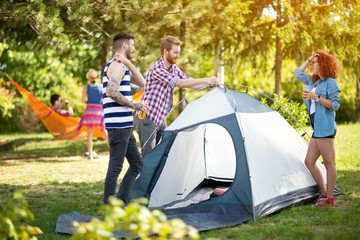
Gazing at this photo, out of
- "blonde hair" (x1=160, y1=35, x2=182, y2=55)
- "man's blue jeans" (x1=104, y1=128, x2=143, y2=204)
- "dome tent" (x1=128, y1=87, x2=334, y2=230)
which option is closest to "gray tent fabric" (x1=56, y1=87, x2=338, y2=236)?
"dome tent" (x1=128, y1=87, x2=334, y2=230)

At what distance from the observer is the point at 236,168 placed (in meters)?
3.47

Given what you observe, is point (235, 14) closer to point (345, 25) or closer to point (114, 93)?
point (345, 25)

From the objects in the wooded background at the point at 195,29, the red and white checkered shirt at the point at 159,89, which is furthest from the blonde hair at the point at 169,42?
the wooded background at the point at 195,29

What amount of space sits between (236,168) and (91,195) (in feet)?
5.63

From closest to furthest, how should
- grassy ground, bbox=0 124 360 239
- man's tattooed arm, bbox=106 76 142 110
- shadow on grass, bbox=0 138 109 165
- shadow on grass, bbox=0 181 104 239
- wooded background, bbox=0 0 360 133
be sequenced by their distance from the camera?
1. grassy ground, bbox=0 124 360 239
2. man's tattooed arm, bbox=106 76 142 110
3. shadow on grass, bbox=0 181 104 239
4. wooded background, bbox=0 0 360 133
5. shadow on grass, bbox=0 138 109 165

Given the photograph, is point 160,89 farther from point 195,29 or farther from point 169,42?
point 195,29

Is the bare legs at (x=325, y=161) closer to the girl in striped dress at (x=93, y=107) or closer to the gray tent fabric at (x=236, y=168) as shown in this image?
the gray tent fabric at (x=236, y=168)

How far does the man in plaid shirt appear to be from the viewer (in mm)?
3748

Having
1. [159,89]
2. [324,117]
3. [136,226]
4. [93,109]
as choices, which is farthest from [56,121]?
[136,226]

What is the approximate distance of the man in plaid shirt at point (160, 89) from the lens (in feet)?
12.3

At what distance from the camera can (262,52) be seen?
9422mm

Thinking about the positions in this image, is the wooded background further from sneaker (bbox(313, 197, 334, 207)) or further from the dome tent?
sneaker (bbox(313, 197, 334, 207))

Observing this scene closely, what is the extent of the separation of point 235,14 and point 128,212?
21.3 ft

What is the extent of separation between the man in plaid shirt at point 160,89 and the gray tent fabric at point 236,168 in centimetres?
14
